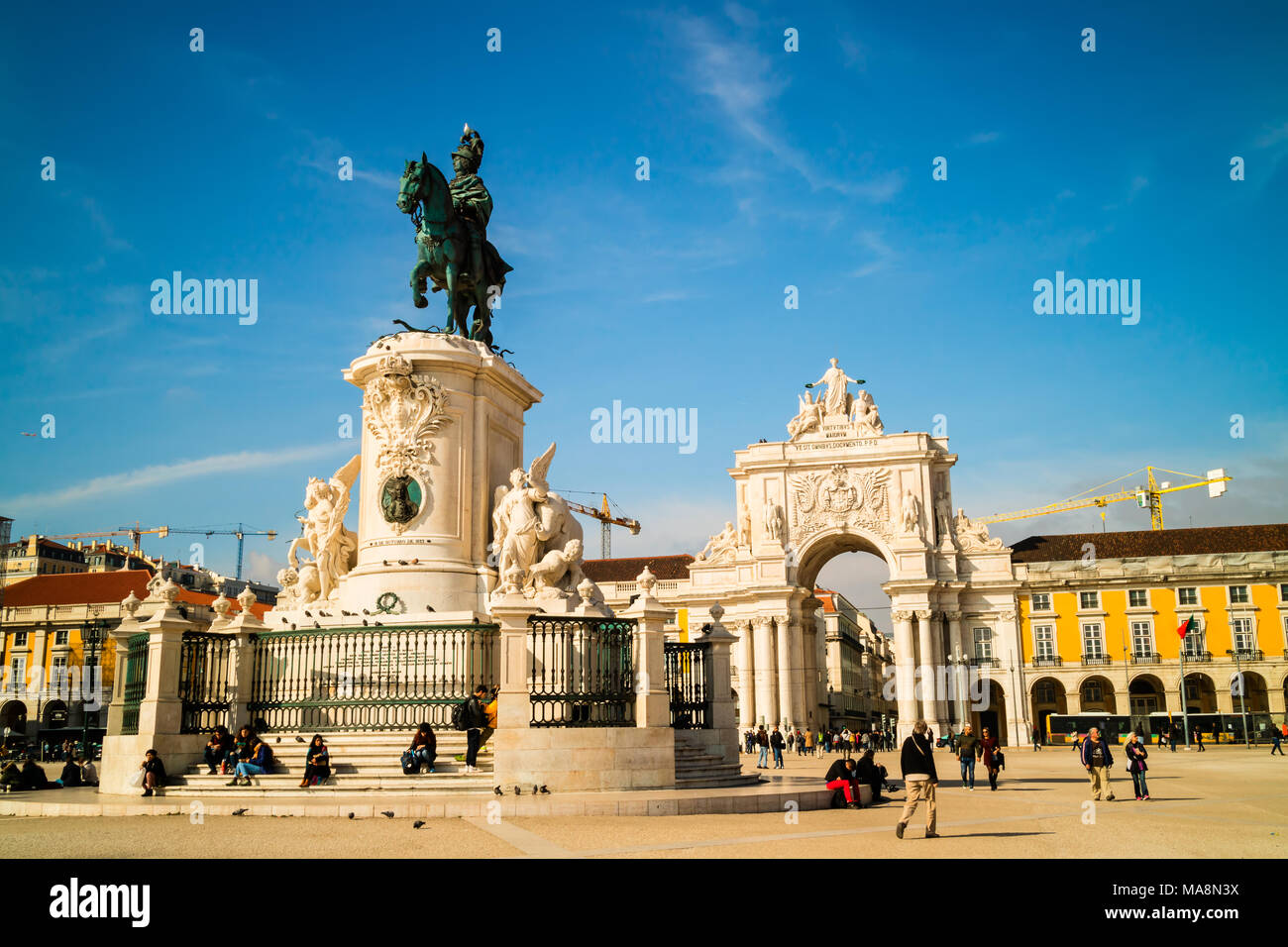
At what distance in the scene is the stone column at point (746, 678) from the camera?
59.7 metres

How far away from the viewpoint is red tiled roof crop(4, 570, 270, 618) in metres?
59.0

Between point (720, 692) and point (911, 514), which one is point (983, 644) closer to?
point (911, 514)

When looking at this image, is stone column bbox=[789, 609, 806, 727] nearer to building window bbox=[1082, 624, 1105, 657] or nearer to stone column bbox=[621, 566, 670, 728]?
building window bbox=[1082, 624, 1105, 657]

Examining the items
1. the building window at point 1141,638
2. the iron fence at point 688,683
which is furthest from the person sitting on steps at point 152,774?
the building window at point 1141,638

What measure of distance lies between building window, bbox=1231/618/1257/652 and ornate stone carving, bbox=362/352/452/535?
180 ft

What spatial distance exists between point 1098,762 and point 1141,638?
48942mm

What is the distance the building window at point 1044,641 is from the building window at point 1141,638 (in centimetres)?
414

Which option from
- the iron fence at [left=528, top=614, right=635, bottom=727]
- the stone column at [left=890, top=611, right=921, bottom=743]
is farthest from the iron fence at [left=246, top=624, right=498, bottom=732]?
the stone column at [left=890, top=611, right=921, bottom=743]

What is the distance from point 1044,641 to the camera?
60.6 metres

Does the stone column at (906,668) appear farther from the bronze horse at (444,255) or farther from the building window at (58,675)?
the bronze horse at (444,255)

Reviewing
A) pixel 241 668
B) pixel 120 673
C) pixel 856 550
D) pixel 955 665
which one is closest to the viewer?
pixel 241 668

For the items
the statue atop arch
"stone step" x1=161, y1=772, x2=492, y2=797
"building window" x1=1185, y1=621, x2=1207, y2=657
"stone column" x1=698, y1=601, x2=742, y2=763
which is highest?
the statue atop arch

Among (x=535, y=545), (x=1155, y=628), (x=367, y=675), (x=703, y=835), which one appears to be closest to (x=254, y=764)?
(x=367, y=675)
